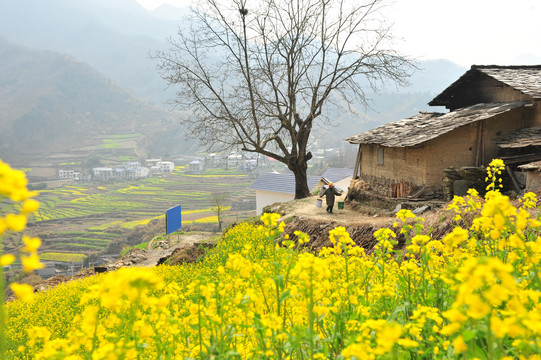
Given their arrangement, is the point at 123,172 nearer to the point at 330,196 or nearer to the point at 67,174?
the point at 67,174

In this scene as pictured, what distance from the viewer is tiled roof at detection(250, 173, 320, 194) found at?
3969cm

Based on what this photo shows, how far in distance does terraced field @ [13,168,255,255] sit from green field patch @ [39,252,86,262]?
1.53 meters

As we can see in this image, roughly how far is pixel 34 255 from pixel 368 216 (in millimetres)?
14955

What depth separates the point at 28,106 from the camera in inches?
5974

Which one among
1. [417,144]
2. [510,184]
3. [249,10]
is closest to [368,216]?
[417,144]

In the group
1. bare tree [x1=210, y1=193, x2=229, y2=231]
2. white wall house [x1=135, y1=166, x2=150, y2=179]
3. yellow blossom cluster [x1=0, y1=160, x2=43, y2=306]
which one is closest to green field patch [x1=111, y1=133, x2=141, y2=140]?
white wall house [x1=135, y1=166, x2=150, y2=179]

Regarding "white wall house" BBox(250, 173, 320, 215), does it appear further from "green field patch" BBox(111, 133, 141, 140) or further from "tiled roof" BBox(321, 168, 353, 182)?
"green field patch" BBox(111, 133, 141, 140)

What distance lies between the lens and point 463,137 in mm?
14688

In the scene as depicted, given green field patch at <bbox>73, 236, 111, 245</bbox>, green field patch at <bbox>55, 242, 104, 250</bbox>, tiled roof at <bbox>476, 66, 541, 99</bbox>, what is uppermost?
tiled roof at <bbox>476, 66, 541, 99</bbox>

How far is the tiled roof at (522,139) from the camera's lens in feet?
42.7

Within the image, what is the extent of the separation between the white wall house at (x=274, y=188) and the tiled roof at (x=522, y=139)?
24.7m

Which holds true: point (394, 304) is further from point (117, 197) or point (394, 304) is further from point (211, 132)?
point (117, 197)

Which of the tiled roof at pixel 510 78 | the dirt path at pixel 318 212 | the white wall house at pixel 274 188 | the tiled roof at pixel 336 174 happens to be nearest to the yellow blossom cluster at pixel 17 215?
the dirt path at pixel 318 212

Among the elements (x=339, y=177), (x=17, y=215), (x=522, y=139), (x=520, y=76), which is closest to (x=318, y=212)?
(x=522, y=139)
